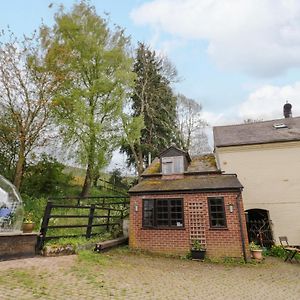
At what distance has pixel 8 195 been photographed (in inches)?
395

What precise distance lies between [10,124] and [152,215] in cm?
1019

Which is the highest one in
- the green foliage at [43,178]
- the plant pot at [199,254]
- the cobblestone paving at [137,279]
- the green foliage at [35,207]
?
the green foliage at [43,178]

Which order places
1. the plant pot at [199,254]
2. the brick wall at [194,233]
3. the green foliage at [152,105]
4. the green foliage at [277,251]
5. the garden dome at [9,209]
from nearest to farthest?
1. the garden dome at [9,209]
2. the plant pot at [199,254]
3. the brick wall at [194,233]
4. the green foliage at [277,251]
5. the green foliage at [152,105]

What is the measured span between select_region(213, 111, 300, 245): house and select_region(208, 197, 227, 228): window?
12.2 ft

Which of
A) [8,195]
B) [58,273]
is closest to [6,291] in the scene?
[58,273]

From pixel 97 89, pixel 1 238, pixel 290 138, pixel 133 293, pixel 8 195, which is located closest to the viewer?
pixel 133 293

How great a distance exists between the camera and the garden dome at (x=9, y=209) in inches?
355

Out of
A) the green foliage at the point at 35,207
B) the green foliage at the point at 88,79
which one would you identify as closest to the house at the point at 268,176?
the green foliage at the point at 88,79

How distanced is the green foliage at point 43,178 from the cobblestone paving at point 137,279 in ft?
28.4

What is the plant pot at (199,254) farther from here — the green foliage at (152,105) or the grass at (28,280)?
the green foliage at (152,105)

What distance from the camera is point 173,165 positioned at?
558 inches

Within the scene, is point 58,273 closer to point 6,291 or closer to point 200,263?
point 6,291

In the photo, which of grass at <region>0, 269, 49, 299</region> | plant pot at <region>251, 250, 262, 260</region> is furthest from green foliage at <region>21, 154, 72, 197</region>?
plant pot at <region>251, 250, 262, 260</region>

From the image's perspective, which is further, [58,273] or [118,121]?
[118,121]
